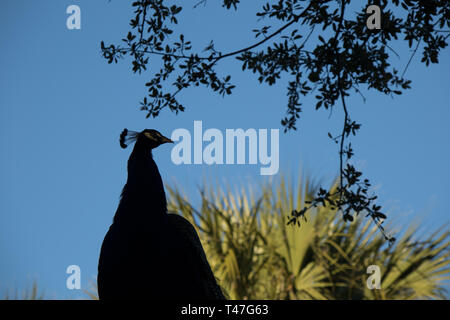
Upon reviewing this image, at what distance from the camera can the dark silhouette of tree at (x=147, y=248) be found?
156 inches

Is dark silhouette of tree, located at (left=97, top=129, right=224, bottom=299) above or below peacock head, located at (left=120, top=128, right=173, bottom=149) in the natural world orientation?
below

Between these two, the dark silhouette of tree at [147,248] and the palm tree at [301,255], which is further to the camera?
the palm tree at [301,255]

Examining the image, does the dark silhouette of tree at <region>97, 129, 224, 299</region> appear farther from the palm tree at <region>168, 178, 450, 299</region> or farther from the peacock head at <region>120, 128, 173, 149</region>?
the palm tree at <region>168, 178, 450, 299</region>

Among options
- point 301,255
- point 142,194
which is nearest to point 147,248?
point 142,194

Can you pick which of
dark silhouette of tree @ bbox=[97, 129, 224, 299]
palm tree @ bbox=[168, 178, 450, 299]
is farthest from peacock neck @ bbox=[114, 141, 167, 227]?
palm tree @ bbox=[168, 178, 450, 299]

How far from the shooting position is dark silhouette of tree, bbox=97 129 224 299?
396 cm

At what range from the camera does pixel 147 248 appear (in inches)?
157

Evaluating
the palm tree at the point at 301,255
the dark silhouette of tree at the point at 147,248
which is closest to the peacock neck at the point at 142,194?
the dark silhouette of tree at the point at 147,248

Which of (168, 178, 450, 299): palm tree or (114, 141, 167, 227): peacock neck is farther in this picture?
(168, 178, 450, 299): palm tree

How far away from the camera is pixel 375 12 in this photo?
4598mm

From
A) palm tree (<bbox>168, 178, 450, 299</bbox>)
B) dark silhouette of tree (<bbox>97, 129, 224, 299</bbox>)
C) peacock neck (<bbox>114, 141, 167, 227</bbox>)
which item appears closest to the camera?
dark silhouette of tree (<bbox>97, 129, 224, 299</bbox>)

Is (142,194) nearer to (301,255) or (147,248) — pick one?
(147,248)

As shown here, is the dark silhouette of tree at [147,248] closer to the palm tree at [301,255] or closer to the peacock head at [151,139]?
the peacock head at [151,139]
